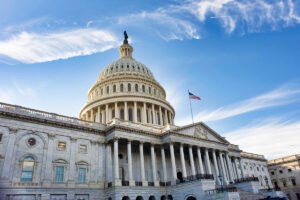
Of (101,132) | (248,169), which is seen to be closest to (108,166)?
(101,132)

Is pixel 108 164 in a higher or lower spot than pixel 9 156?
lower

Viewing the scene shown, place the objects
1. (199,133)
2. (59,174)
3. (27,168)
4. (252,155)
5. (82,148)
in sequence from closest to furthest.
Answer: (27,168) < (59,174) < (82,148) < (199,133) < (252,155)

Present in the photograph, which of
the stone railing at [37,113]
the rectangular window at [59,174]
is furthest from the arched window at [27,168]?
the stone railing at [37,113]

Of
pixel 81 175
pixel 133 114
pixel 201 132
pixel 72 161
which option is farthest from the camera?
pixel 133 114

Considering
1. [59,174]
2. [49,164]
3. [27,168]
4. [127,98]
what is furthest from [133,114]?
[27,168]

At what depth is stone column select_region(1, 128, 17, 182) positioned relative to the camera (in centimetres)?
2758

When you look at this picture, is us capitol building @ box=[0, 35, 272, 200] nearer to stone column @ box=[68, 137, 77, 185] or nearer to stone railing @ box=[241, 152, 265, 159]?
stone column @ box=[68, 137, 77, 185]

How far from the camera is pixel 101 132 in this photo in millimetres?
37656

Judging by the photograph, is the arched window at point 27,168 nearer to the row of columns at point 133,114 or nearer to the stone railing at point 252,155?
the row of columns at point 133,114

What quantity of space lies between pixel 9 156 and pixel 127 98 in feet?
96.5

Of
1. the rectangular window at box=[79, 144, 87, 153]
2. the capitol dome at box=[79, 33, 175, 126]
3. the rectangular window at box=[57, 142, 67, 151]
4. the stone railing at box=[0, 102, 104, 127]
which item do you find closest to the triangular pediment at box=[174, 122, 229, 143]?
the capitol dome at box=[79, 33, 175, 126]

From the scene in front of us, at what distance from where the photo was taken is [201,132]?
45.7 meters

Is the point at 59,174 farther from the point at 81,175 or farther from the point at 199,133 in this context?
the point at 199,133

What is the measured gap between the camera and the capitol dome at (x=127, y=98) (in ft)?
179
